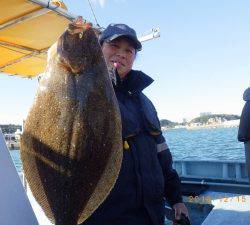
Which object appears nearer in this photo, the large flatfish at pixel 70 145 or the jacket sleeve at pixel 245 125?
the large flatfish at pixel 70 145

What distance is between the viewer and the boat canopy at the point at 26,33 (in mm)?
5590

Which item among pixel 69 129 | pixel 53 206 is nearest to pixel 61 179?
pixel 53 206

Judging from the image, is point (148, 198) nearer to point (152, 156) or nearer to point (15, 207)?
point (152, 156)

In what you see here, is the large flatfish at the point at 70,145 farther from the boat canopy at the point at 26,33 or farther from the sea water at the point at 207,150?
the boat canopy at the point at 26,33

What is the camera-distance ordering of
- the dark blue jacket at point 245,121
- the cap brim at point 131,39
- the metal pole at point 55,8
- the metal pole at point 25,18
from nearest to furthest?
1. the cap brim at point 131,39
2. the dark blue jacket at point 245,121
3. the metal pole at point 55,8
4. the metal pole at point 25,18

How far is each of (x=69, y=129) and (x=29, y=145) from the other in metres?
0.23

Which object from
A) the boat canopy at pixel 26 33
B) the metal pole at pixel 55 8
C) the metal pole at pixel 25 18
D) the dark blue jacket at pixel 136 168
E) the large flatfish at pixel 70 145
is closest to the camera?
the large flatfish at pixel 70 145

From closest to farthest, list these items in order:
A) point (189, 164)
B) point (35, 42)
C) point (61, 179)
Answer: point (61, 179), point (35, 42), point (189, 164)

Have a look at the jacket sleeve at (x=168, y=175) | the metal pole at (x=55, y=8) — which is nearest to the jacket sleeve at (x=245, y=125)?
the jacket sleeve at (x=168, y=175)

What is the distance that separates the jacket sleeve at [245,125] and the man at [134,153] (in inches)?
35.9

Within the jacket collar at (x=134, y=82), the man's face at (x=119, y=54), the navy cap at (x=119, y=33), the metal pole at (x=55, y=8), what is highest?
the metal pole at (x=55, y=8)

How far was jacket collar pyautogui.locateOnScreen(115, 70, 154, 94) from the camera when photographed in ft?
9.12

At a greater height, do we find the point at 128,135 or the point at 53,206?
the point at 128,135

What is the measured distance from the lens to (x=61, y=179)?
6.29ft
